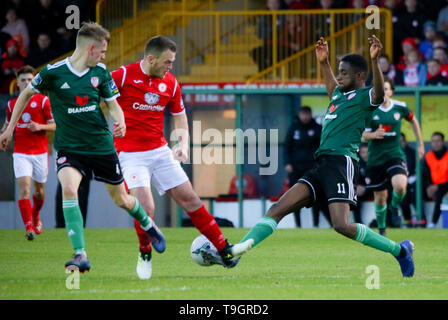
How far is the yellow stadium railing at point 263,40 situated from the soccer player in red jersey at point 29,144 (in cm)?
571

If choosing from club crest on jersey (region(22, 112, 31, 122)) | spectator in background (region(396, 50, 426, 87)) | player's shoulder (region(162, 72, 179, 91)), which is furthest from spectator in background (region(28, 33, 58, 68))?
player's shoulder (region(162, 72, 179, 91))

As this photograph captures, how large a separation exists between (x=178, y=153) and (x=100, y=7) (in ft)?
44.3

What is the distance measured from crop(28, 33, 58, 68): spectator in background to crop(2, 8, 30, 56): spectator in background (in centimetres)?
34

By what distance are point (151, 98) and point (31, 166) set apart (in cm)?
555

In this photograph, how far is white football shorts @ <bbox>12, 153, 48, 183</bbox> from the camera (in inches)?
535

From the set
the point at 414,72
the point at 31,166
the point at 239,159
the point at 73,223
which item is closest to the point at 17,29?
the point at 239,159

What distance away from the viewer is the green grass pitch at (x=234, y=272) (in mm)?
7121

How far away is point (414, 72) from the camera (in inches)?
696

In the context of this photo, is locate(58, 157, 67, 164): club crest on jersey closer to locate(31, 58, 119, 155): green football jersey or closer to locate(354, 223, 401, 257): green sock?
locate(31, 58, 119, 155): green football jersey

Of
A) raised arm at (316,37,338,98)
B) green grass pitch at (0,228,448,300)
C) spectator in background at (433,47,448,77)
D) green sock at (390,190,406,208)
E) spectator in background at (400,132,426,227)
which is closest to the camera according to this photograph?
green grass pitch at (0,228,448,300)

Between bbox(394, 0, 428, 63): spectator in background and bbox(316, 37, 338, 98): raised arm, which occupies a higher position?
bbox(394, 0, 428, 63): spectator in background

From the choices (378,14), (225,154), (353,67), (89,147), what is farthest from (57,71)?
(378,14)

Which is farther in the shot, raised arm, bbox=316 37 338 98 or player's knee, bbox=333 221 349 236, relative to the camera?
raised arm, bbox=316 37 338 98

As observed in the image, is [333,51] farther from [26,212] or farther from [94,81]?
[94,81]
